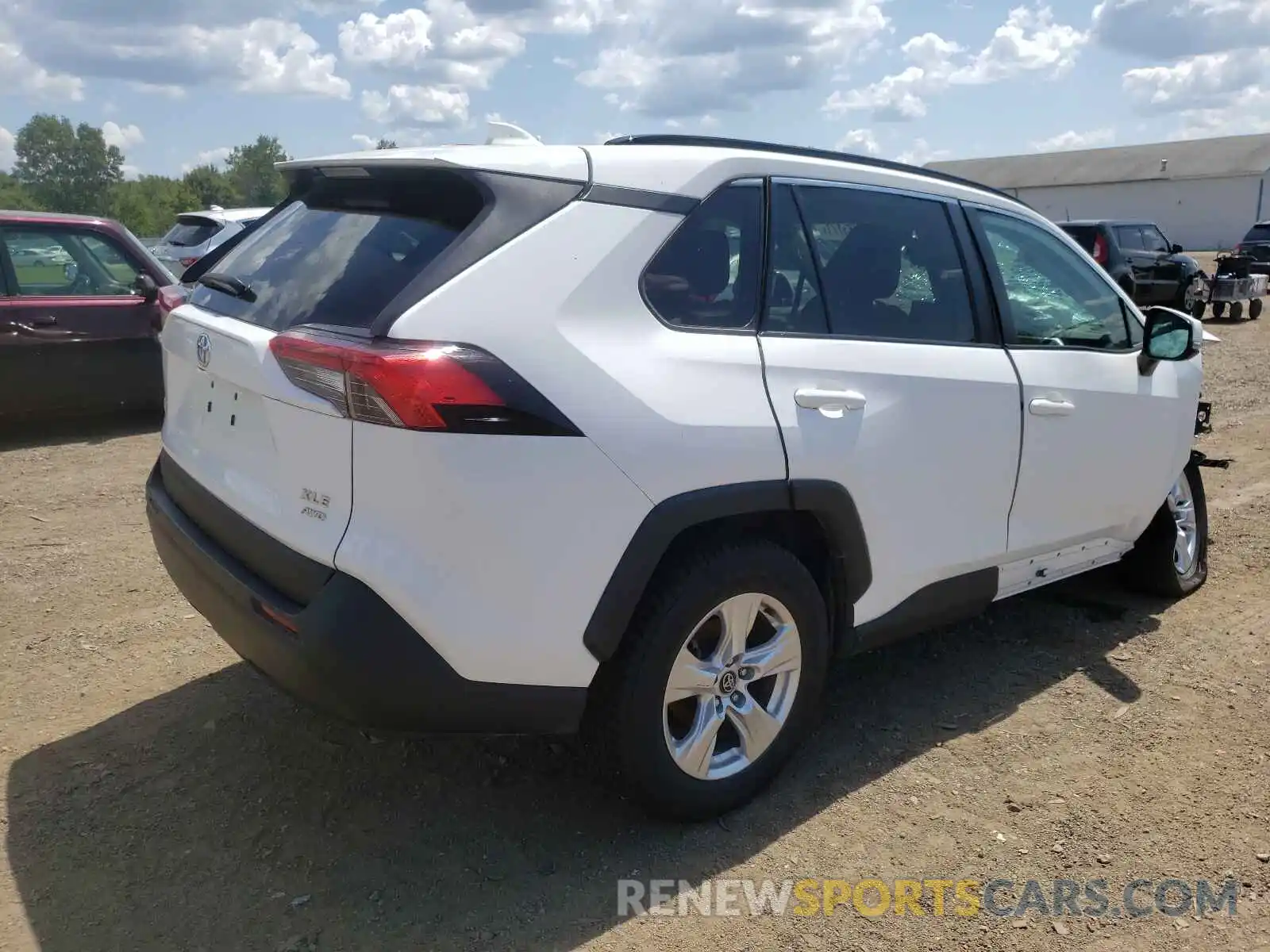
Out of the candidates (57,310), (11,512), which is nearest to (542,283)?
(11,512)

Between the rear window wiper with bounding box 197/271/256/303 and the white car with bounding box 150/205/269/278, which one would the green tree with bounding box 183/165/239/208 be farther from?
the rear window wiper with bounding box 197/271/256/303

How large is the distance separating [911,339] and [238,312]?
6.78 ft

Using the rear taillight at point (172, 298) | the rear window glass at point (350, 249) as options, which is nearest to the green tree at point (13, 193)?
the rear taillight at point (172, 298)

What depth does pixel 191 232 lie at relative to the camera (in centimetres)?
1262

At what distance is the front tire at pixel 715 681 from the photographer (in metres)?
2.74

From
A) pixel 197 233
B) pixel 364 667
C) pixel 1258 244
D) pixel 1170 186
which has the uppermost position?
pixel 1170 186

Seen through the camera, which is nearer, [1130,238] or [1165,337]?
[1165,337]

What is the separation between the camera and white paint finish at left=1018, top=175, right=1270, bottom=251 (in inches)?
1933

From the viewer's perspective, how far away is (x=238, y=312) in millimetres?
2939

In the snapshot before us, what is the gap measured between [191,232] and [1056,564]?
11579 mm

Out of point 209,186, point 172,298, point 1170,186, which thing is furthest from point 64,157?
point 172,298

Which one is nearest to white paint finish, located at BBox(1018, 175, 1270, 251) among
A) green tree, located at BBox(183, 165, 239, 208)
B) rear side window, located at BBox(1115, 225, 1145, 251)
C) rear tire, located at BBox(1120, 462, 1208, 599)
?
rear side window, located at BBox(1115, 225, 1145, 251)

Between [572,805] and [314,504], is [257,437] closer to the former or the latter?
[314,504]

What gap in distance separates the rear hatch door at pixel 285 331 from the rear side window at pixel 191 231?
9963 millimetres
